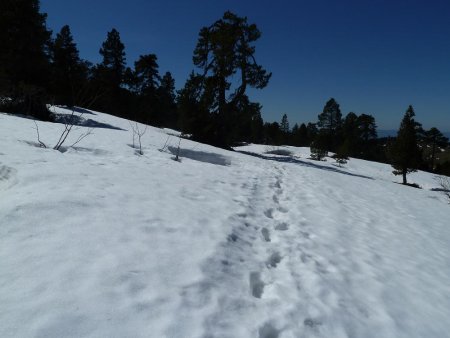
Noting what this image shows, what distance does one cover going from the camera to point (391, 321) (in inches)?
110

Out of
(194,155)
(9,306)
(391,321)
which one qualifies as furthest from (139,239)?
(194,155)

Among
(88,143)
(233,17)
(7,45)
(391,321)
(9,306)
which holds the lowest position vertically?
(391,321)

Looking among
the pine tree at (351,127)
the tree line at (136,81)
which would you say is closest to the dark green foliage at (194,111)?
the tree line at (136,81)

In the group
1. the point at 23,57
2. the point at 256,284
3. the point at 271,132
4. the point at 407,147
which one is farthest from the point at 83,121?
the point at 271,132

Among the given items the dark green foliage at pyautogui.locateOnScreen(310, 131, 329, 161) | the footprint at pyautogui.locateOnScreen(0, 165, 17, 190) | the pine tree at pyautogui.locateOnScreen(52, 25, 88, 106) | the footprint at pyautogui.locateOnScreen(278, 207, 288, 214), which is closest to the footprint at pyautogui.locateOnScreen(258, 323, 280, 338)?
the footprint at pyautogui.locateOnScreen(278, 207, 288, 214)

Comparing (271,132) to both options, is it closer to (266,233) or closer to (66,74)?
(66,74)

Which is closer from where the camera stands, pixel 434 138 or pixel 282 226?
pixel 282 226

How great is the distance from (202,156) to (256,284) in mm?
8363

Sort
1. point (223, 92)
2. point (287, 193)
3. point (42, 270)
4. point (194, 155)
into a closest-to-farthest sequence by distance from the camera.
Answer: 1. point (42, 270)
2. point (287, 193)
3. point (194, 155)
4. point (223, 92)

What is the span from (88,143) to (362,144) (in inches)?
2092

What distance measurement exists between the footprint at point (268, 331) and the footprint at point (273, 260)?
1.05 meters

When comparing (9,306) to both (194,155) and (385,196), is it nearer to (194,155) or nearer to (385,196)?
→ (194,155)

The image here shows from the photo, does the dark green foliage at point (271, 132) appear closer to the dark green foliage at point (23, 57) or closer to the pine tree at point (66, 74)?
the pine tree at point (66, 74)

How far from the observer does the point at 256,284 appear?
118 inches
